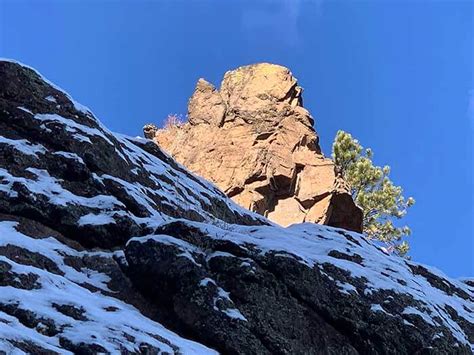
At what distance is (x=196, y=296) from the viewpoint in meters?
8.59

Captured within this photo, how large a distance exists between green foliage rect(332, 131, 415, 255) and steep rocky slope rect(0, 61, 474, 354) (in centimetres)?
2214

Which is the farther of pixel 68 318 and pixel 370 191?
pixel 370 191

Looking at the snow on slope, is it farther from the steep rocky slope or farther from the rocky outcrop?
the rocky outcrop

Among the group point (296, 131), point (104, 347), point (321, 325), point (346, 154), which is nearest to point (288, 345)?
point (321, 325)

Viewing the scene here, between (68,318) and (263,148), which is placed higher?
(263,148)

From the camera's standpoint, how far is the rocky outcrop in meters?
27.2

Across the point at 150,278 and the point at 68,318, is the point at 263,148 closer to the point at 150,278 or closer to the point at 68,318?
the point at 150,278

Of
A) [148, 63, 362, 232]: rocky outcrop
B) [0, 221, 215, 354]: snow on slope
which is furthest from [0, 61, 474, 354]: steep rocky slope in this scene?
[148, 63, 362, 232]: rocky outcrop

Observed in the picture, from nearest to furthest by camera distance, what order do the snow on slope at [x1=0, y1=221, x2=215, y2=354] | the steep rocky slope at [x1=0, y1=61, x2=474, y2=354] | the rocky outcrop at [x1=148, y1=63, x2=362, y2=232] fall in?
1. the snow on slope at [x1=0, y1=221, x2=215, y2=354]
2. the steep rocky slope at [x1=0, y1=61, x2=474, y2=354]
3. the rocky outcrop at [x1=148, y1=63, x2=362, y2=232]

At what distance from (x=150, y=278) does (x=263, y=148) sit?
20.0 meters

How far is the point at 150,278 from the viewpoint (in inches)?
357

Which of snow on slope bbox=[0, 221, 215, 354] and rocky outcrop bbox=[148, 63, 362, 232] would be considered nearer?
snow on slope bbox=[0, 221, 215, 354]

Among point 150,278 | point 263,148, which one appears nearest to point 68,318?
point 150,278

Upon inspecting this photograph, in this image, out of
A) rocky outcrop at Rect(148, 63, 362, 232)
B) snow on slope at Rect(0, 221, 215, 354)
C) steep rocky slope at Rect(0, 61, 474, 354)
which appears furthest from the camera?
rocky outcrop at Rect(148, 63, 362, 232)
